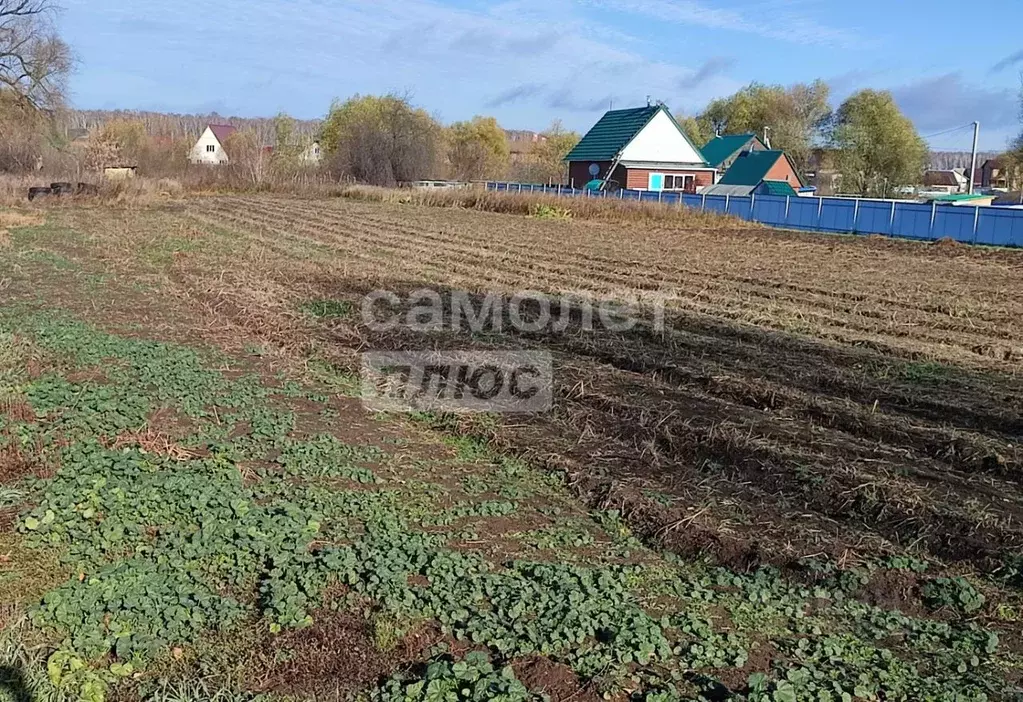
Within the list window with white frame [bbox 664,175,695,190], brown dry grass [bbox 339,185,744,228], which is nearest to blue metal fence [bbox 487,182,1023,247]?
brown dry grass [bbox 339,185,744,228]

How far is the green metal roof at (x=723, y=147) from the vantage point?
2470 inches

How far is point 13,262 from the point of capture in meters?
17.1

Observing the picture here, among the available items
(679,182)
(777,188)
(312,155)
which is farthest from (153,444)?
(312,155)

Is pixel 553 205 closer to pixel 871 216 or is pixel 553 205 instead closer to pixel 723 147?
pixel 871 216

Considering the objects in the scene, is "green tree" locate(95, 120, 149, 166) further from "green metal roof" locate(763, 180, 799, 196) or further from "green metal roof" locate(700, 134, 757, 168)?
"green metal roof" locate(700, 134, 757, 168)

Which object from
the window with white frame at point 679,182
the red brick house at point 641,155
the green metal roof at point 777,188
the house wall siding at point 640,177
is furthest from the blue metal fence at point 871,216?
the green metal roof at point 777,188

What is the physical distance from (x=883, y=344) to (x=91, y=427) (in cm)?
905

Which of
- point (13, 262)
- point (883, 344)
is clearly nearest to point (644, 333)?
point (883, 344)

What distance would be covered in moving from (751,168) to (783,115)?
24350mm

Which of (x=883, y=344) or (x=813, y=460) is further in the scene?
(x=883, y=344)

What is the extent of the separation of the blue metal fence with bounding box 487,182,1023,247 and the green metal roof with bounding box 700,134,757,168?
23.6 metres

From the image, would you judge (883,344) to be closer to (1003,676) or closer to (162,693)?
(1003,676)

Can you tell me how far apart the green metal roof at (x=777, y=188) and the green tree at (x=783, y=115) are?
74.6 feet

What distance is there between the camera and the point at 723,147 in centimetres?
6431
